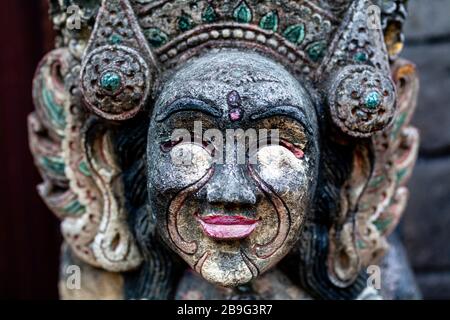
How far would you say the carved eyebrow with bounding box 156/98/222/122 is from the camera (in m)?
1.22

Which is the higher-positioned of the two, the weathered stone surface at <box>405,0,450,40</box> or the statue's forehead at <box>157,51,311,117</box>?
the statue's forehead at <box>157,51,311,117</box>

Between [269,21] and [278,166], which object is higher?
[269,21]

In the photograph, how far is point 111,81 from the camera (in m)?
1.28

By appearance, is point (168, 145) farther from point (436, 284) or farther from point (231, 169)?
point (436, 284)

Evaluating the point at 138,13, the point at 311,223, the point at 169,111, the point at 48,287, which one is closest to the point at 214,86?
the point at 169,111

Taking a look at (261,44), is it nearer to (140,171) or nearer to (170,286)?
(140,171)

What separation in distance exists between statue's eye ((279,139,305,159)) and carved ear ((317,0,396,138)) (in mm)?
82

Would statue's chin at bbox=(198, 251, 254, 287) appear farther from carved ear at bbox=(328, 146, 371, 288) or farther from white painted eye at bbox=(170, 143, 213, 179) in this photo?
carved ear at bbox=(328, 146, 371, 288)

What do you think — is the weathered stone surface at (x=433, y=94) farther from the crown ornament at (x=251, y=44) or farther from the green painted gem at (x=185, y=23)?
the green painted gem at (x=185, y=23)

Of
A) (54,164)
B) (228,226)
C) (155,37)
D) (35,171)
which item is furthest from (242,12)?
(35,171)

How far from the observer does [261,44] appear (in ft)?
4.34

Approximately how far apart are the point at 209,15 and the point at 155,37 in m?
0.10

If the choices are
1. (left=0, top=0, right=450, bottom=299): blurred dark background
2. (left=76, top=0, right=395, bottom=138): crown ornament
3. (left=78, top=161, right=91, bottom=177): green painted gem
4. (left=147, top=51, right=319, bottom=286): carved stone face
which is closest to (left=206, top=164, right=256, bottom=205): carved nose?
(left=147, top=51, right=319, bottom=286): carved stone face

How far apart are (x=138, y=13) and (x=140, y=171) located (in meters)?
0.27
